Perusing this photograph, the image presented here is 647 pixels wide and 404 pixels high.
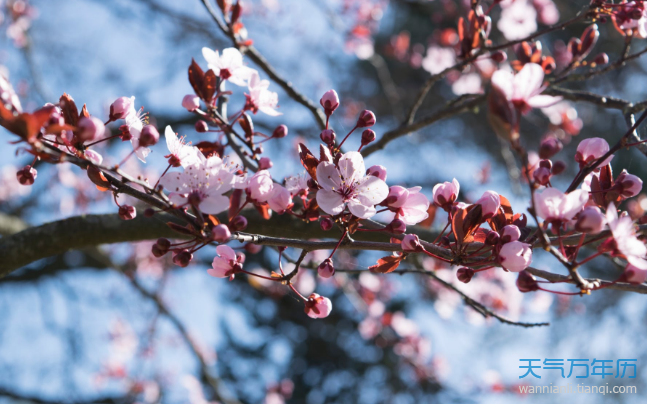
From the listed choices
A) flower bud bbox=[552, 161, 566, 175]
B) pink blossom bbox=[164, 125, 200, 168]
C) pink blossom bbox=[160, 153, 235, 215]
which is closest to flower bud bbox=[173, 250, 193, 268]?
pink blossom bbox=[160, 153, 235, 215]

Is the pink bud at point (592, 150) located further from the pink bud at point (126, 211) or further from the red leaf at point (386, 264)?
the pink bud at point (126, 211)

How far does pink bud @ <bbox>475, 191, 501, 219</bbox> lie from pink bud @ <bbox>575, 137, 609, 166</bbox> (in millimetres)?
310

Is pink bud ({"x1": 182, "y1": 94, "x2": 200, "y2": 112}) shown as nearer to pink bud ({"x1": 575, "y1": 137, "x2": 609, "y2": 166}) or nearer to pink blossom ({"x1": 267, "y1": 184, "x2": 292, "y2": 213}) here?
pink blossom ({"x1": 267, "y1": 184, "x2": 292, "y2": 213})

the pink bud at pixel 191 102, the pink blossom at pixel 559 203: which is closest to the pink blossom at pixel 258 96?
the pink bud at pixel 191 102

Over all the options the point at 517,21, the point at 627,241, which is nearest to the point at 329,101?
the point at 627,241

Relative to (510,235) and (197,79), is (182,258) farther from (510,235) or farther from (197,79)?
(510,235)

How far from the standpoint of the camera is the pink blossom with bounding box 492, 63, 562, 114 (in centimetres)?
66

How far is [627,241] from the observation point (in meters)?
0.75

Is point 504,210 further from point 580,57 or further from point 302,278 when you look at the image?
point 302,278

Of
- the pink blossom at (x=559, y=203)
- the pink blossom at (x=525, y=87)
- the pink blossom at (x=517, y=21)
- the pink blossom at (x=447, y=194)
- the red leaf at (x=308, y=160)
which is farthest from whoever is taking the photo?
the pink blossom at (x=517, y=21)

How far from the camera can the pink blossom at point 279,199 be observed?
0.84 meters

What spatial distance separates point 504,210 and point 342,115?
4620 millimetres

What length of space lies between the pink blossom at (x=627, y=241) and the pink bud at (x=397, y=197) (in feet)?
1.15

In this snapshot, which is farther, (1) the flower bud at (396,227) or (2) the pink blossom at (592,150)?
(2) the pink blossom at (592,150)
